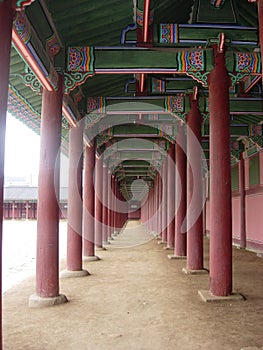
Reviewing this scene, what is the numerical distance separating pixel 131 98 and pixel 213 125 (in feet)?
11.2

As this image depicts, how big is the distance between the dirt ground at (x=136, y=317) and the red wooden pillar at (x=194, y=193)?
54 centimetres

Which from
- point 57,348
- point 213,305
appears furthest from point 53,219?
point 213,305

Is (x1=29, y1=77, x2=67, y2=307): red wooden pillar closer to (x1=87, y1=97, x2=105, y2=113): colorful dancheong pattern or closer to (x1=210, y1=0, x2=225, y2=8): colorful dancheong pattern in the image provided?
(x1=87, y1=97, x2=105, y2=113): colorful dancheong pattern

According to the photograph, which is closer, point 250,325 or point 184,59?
point 250,325

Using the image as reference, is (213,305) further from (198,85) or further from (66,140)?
(66,140)

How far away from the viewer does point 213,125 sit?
7094mm

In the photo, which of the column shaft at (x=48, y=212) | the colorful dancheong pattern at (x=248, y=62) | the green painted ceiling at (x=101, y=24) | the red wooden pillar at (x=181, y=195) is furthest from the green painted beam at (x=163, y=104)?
the column shaft at (x=48, y=212)

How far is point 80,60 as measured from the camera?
23.7 ft

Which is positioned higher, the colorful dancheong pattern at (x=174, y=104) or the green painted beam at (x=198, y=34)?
the green painted beam at (x=198, y=34)

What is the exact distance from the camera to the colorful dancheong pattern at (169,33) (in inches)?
272

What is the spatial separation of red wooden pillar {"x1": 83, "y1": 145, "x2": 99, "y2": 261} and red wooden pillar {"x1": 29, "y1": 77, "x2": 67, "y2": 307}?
5.36m

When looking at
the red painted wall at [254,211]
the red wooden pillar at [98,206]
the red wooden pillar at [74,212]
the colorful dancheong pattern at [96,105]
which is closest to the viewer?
the red wooden pillar at [74,212]

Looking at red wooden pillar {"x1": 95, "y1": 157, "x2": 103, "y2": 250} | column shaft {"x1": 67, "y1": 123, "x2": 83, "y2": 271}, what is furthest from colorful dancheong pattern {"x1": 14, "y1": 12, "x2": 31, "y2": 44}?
red wooden pillar {"x1": 95, "y1": 157, "x2": 103, "y2": 250}

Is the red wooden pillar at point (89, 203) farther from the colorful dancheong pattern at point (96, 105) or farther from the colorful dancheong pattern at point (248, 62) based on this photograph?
the colorful dancheong pattern at point (248, 62)
